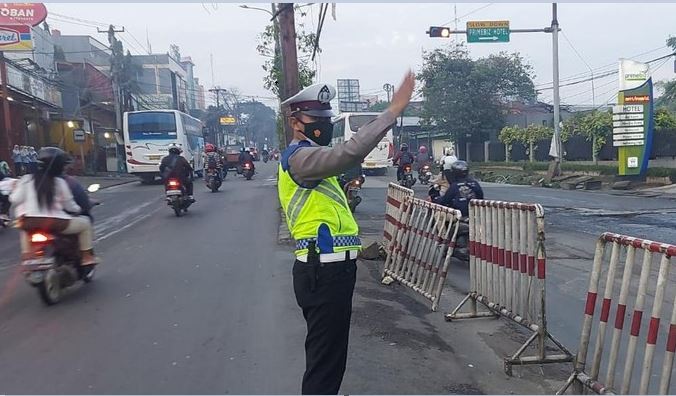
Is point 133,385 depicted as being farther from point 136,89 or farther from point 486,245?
point 136,89

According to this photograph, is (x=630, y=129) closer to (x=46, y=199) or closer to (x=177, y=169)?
(x=177, y=169)

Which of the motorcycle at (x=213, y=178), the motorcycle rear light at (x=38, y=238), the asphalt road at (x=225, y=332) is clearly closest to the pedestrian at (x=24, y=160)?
the motorcycle at (x=213, y=178)

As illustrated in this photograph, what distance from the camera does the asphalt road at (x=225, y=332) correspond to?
4117 mm

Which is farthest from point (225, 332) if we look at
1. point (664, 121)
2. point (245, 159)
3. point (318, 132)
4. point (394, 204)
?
point (245, 159)

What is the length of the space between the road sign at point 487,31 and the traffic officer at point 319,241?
19.7 meters

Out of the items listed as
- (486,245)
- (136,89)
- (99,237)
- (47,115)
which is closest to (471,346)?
(486,245)

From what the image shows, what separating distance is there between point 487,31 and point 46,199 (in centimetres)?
1841

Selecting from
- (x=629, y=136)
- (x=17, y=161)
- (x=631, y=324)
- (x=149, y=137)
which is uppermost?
(x=149, y=137)

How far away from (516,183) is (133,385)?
Answer: 25.3m

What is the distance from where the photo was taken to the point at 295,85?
35.3 ft

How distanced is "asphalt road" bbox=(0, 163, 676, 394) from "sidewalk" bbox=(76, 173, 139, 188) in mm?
20917

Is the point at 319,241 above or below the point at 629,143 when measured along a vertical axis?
below

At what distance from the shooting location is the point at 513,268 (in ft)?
15.9

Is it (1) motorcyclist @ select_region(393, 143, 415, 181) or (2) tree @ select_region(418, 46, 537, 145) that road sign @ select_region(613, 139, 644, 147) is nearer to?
(1) motorcyclist @ select_region(393, 143, 415, 181)
